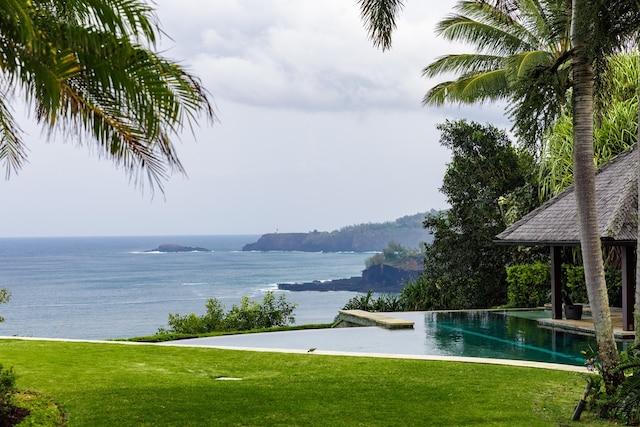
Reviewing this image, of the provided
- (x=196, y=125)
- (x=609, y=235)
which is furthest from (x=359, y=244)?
(x=196, y=125)

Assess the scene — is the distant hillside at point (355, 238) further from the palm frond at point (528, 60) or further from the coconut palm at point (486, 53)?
the palm frond at point (528, 60)

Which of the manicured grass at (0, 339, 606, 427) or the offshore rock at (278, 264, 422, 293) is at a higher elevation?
the manicured grass at (0, 339, 606, 427)

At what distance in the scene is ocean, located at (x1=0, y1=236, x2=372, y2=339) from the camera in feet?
194

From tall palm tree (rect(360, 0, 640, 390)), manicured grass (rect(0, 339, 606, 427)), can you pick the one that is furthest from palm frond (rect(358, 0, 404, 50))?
manicured grass (rect(0, 339, 606, 427))

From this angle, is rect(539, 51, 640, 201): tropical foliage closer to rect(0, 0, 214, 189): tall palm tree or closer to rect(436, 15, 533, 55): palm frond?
rect(436, 15, 533, 55): palm frond

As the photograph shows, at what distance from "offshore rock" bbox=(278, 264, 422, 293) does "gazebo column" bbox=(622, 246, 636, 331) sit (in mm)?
55748

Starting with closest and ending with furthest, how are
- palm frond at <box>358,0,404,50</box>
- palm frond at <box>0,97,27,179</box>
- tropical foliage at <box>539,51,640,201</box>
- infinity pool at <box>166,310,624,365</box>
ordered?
palm frond at <box>0,97,27,179</box> < palm frond at <box>358,0,404,50</box> < infinity pool at <box>166,310,624,365</box> < tropical foliage at <box>539,51,640,201</box>

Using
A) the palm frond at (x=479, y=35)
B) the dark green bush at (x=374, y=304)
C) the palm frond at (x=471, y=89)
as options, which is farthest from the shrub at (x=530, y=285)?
the palm frond at (x=479, y=35)

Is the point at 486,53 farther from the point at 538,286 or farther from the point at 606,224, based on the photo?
the point at 606,224

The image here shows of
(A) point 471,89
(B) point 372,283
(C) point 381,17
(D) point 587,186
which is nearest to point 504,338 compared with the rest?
(D) point 587,186

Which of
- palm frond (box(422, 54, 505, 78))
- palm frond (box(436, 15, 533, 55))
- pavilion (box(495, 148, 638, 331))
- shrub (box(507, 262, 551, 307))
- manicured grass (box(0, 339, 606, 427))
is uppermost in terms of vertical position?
palm frond (box(436, 15, 533, 55))

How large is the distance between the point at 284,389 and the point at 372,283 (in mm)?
63709

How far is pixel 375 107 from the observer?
53.0m

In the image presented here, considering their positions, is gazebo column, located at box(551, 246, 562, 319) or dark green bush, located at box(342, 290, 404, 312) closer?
gazebo column, located at box(551, 246, 562, 319)
